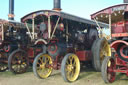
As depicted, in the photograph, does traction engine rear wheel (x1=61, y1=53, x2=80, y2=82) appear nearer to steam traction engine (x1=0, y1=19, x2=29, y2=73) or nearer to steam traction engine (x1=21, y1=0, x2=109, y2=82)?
steam traction engine (x1=21, y1=0, x2=109, y2=82)

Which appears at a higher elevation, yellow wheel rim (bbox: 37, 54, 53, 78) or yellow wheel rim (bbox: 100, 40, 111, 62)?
yellow wheel rim (bbox: 100, 40, 111, 62)

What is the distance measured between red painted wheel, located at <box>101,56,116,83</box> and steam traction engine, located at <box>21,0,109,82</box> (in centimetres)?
104

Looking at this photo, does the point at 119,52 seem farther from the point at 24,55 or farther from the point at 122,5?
the point at 24,55

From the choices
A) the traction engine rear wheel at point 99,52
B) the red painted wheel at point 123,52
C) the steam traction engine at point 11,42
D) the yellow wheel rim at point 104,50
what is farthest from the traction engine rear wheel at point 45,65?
the red painted wheel at point 123,52


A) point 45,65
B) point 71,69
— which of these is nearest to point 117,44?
point 71,69

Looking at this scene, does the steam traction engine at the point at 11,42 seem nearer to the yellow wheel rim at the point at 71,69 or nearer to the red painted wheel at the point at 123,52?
the yellow wheel rim at the point at 71,69

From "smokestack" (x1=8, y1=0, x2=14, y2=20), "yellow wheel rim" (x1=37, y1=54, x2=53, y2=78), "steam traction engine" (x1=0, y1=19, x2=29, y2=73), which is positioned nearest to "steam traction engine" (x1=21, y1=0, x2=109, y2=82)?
"yellow wheel rim" (x1=37, y1=54, x2=53, y2=78)

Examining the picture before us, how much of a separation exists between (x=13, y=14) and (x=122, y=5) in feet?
44.5

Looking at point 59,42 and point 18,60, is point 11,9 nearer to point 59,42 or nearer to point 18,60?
point 18,60

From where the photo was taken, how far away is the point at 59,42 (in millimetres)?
5906

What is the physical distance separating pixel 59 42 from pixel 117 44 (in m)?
2.12

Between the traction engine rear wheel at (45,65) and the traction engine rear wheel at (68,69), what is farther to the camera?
the traction engine rear wheel at (45,65)

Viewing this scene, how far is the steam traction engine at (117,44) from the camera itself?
14.1 ft

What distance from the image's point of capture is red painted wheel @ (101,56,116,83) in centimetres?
411
